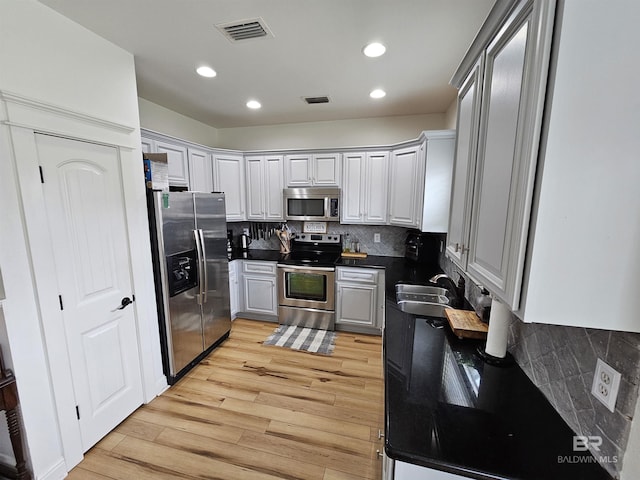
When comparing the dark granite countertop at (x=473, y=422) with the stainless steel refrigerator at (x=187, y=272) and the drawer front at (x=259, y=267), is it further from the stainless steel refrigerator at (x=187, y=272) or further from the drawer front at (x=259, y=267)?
the drawer front at (x=259, y=267)

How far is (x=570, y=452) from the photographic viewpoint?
0.85 m

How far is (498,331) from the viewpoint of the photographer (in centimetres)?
130

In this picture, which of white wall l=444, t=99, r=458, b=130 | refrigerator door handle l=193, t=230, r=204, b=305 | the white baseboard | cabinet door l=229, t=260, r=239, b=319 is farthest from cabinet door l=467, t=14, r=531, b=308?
cabinet door l=229, t=260, r=239, b=319

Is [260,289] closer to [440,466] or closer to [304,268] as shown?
[304,268]

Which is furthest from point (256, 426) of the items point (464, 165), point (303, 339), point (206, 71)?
point (206, 71)

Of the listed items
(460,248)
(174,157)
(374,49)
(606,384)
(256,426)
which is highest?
(374,49)

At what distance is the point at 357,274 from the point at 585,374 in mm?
2356

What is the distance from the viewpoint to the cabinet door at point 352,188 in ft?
11.1

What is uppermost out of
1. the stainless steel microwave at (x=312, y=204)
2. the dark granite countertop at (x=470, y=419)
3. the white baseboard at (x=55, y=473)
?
the stainless steel microwave at (x=312, y=204)

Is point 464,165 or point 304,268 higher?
point 464,165

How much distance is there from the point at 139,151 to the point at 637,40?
256 cm

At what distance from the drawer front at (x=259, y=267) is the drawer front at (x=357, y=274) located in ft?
2.92

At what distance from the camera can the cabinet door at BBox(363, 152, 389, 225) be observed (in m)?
3.28

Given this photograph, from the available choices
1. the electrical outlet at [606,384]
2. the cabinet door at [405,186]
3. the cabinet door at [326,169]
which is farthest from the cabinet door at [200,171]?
the electrical outlet at [606,384]
